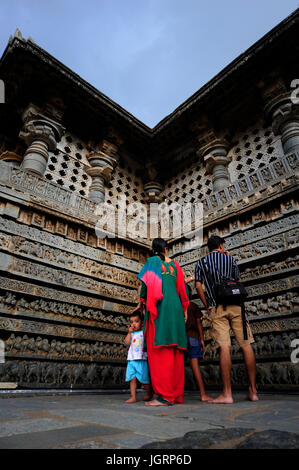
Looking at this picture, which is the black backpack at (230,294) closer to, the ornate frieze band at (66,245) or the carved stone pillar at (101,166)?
the ornate frieze band at (66,245)

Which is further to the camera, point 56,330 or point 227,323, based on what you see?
point 56,330

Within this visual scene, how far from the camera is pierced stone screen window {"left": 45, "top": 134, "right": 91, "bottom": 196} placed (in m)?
7.74

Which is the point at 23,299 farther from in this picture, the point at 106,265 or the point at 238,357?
the point at 238,357

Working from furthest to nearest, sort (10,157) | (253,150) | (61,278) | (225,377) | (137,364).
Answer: (10,157)
(253,150)
(61,278)
(137,364)
(225,377)

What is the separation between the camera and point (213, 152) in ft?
27.5

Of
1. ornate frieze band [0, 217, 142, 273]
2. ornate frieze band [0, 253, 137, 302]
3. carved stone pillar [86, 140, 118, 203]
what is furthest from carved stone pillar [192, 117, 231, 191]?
ornate frieze band [0, 253, 137, 302]

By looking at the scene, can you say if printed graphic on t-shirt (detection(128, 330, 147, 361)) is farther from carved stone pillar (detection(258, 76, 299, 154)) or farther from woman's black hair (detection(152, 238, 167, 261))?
carved stone pillar (detection(258, 76, 299, 154))

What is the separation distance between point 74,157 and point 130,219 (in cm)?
261

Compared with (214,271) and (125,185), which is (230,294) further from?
(125,185)

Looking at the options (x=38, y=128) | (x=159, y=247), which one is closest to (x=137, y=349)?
(x=159, y=247)

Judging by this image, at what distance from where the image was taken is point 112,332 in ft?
20.1

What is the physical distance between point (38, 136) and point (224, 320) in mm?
6703

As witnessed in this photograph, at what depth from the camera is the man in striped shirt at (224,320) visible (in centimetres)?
308
